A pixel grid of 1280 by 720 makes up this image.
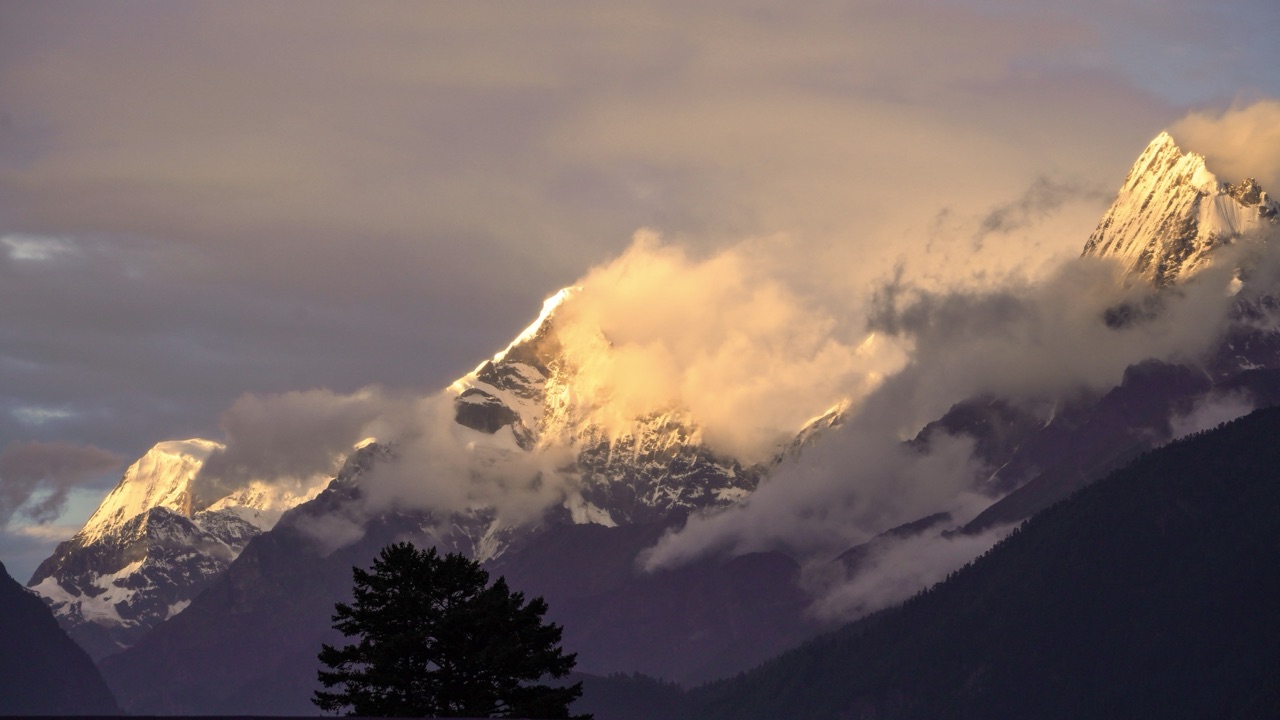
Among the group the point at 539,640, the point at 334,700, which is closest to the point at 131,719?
the point at 334,700

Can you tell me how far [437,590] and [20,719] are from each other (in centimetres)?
3500

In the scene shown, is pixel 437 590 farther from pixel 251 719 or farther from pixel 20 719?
pixel 20 719

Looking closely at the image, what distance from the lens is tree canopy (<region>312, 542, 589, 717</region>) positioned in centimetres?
10644

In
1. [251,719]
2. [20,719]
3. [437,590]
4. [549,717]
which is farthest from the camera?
[437,590]

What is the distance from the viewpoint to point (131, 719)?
8700 cm

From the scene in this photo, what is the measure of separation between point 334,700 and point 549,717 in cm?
1173

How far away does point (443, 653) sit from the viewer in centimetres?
10856

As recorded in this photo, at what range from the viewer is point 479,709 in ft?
349

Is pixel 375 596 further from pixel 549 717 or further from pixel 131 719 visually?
pixel 131 719

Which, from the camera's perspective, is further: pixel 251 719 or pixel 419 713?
pixel 419 713

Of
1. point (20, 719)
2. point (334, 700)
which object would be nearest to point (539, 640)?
point (334, 700)

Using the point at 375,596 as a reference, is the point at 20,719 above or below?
below

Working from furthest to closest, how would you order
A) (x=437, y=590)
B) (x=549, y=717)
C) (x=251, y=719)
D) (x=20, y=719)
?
(x=437, y=590), (x=549, y=717), (x=251, y=719), (x=20, y=719)

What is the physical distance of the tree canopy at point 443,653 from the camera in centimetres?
10644
